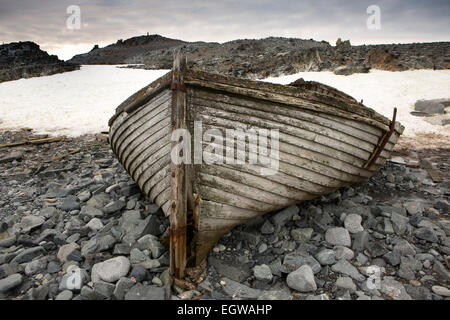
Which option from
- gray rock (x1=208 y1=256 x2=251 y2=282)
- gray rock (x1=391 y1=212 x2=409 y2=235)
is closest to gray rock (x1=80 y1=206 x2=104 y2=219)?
gray rock (x1=208 y1=256 x2=251 y2=282)

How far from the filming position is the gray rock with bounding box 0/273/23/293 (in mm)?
3182

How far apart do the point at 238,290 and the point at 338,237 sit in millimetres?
1630

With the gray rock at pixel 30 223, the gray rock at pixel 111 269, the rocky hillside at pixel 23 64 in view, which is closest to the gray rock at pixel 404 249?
the gray rock at pixel 111 269

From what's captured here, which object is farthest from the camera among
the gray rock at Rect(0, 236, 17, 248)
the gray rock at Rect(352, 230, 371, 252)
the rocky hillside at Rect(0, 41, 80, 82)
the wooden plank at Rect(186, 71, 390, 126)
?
the rocky hillside at Rect(0, 41, 80, 82)

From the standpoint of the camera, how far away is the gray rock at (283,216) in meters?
4.34

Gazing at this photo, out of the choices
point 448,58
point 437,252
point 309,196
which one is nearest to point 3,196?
point 309,196

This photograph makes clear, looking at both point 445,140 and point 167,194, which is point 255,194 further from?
point 445,140

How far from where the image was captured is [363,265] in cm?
367

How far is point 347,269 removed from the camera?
140 inches

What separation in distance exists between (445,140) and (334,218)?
260 inches

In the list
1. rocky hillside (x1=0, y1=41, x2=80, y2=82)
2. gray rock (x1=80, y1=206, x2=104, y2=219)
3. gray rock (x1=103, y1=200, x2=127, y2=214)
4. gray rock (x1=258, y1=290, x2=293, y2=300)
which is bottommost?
gray rock (x1=258, y1=290, x2=293, y2=300)

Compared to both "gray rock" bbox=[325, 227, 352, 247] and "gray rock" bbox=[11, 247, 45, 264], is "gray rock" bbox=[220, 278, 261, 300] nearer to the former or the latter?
"gray rock" bbox=[325, 227, 352, 247]

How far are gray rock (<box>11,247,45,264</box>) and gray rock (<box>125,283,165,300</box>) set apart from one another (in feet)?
5.09

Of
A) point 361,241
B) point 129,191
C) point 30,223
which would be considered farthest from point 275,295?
point 30,223
